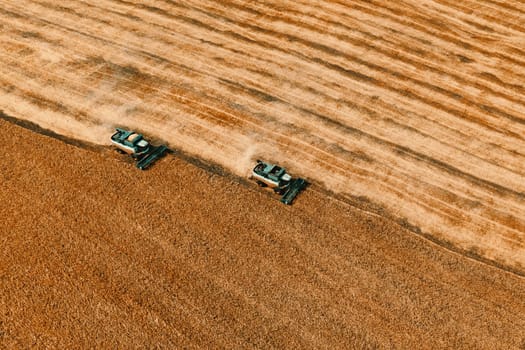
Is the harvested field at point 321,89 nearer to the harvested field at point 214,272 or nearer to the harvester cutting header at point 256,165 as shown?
the harvester cutting header at point 256,165

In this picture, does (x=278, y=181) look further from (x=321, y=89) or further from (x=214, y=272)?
(x=321, y=89)

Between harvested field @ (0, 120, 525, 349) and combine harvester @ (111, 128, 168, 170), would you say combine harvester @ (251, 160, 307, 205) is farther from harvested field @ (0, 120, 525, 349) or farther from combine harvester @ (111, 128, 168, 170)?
combine harvester @ (111, 128, 168, 170)

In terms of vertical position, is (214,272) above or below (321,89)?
below

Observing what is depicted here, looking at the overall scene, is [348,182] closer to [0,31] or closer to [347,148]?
[347,148]

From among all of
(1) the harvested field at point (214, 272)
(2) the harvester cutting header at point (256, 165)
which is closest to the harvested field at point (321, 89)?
(2) the harvester cutting header at point (256, 165)

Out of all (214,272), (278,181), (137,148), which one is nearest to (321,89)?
(278,181)

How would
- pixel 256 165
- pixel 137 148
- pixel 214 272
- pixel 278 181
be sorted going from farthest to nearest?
1. pixel 256 165
2. pixel 137 148
3. pixel 278 181
4. pixel 214 272
